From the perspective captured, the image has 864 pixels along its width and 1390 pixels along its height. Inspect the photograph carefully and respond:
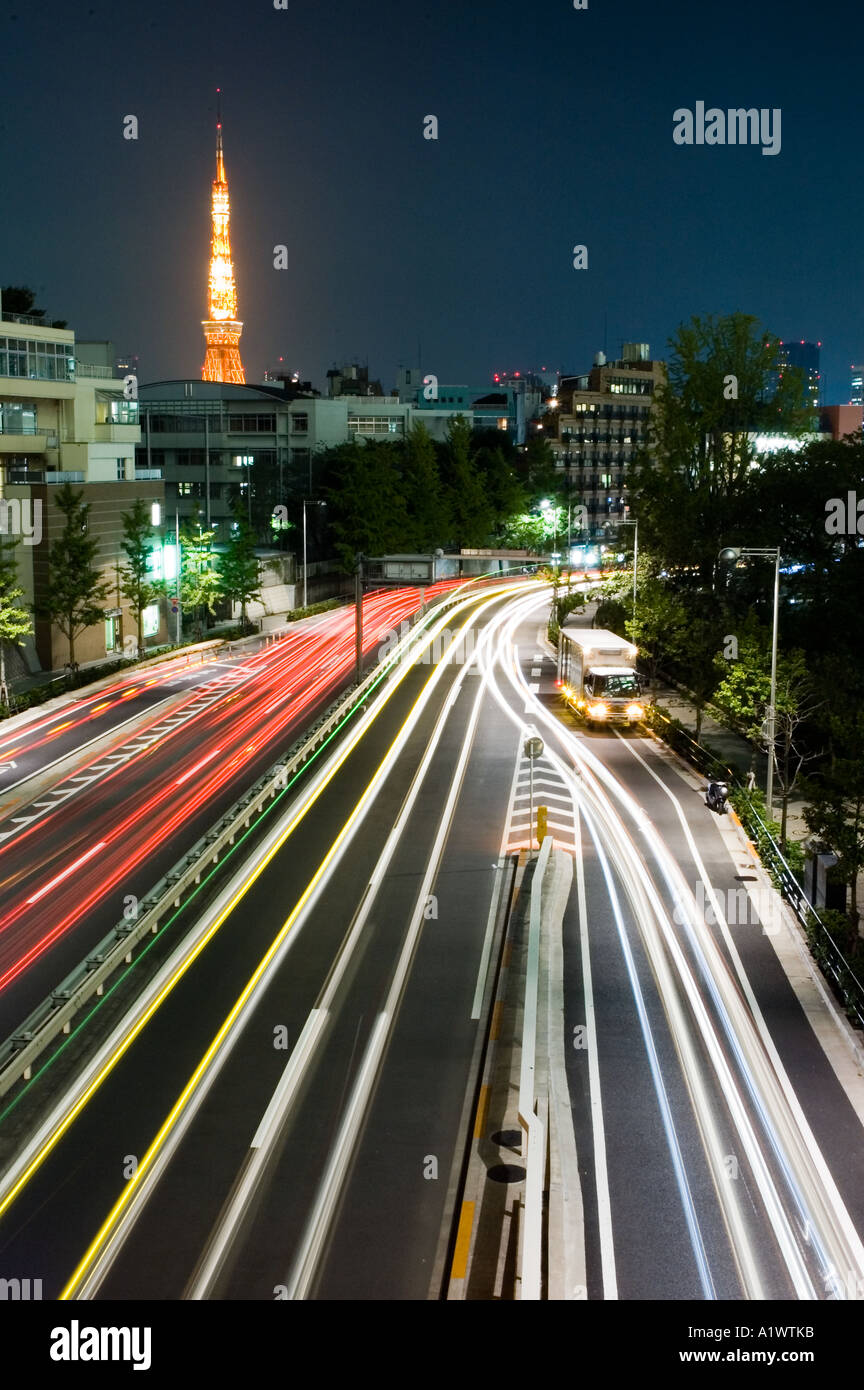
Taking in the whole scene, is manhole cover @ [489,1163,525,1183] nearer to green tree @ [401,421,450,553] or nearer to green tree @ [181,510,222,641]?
green tree @ [181,510,222,641]

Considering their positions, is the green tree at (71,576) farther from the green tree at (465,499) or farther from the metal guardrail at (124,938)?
the green tree at (465,499)

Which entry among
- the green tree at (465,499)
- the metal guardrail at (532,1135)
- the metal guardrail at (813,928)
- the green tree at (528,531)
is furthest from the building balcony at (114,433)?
the green tree at (528,531)

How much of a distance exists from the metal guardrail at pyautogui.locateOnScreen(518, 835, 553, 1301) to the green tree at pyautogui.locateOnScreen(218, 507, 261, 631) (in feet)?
142

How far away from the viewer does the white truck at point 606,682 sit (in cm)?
4134

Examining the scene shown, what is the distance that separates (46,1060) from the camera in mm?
16359

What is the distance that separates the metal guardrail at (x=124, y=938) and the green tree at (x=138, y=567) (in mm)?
22808

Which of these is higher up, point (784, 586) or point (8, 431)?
point (8, 431)

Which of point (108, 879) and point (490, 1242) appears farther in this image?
point (108, 879)

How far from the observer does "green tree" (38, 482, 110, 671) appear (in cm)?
4859

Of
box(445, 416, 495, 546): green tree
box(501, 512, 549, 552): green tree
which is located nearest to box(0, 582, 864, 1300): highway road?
box(445, 416, 495, 546): green tree

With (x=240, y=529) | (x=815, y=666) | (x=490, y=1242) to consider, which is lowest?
(x=490, y=1242)
